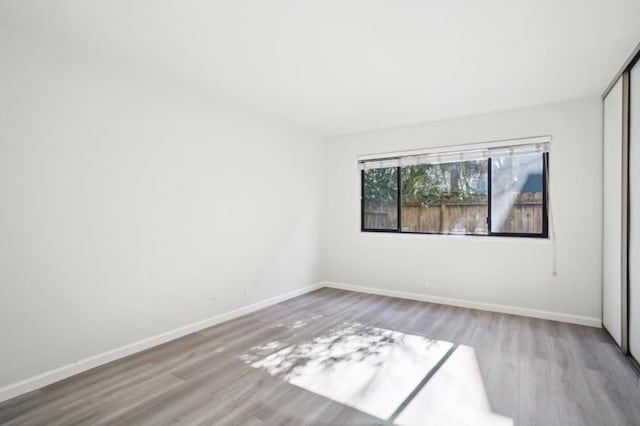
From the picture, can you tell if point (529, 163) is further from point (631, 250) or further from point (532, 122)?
point (631, 250)

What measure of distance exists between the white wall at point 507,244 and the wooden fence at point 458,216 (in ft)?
0.55

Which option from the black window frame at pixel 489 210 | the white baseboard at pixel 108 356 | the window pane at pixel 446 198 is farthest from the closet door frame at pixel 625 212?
the white baseboard at pixel 108 356

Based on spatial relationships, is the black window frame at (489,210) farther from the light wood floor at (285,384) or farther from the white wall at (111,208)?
the white wall at (111,208)

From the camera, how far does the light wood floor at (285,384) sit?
2.04m

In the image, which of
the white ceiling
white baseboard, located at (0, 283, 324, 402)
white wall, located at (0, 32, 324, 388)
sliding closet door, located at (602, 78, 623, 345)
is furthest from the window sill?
white baseboard, located at (0, 283, 324, 402)

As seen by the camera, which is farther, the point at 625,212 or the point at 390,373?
the point at 625,212

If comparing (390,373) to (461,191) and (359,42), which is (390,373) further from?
(461,191)

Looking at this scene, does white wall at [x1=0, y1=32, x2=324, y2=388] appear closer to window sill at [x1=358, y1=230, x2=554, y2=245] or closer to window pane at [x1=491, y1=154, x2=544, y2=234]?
window sill at [x1=358, y1=230, x2=554, y2=245]

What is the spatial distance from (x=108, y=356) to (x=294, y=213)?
2.81 m

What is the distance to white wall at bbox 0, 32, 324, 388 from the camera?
7.59 ft

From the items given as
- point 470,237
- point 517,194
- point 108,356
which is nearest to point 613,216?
point 517,194

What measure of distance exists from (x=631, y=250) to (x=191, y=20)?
3807mm

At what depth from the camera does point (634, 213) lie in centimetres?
266

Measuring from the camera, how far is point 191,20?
222cm
